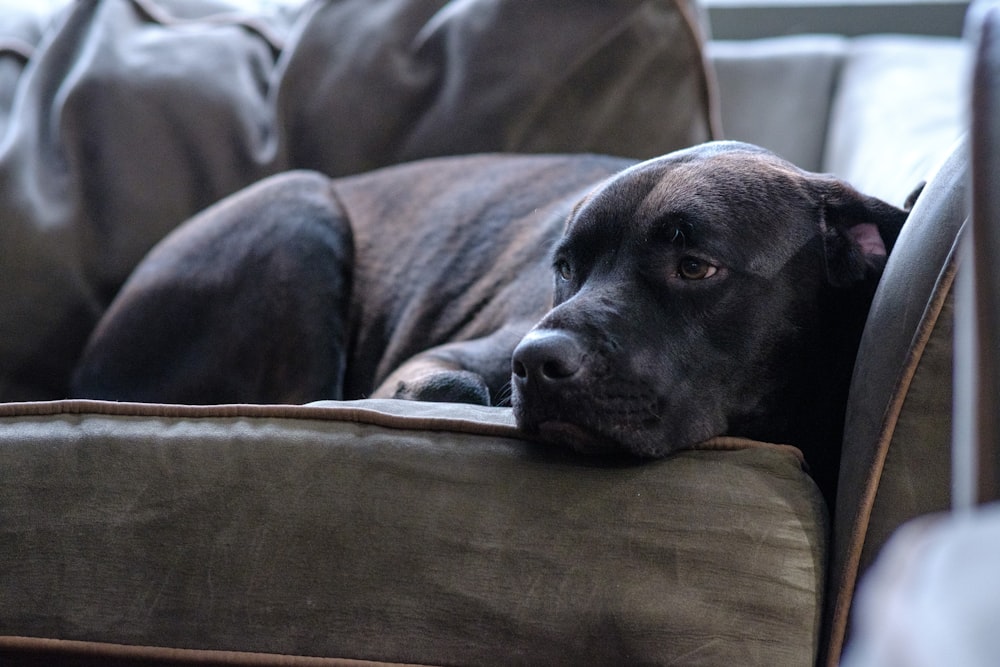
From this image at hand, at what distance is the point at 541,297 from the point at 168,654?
42.9 inches

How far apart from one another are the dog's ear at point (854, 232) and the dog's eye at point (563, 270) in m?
0.43

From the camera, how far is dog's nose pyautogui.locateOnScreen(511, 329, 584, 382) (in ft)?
4.79

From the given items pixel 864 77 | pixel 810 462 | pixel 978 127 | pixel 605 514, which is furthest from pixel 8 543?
pixel 864 77

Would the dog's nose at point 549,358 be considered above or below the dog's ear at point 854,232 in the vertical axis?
below

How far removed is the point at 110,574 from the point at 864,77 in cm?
258

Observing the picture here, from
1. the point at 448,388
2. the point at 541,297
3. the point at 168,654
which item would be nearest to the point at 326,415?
the point at 168,654

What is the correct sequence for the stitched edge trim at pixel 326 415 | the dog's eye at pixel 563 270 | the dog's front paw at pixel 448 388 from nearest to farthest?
the stitched edge trim at pixel 326 415, the dog's eye at pixel 563 270, the dog's front paw at pixel 448 388

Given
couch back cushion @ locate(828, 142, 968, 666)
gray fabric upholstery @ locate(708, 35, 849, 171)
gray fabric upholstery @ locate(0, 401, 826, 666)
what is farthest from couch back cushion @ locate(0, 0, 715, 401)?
couch back cushion @ locate(828, 142, 968, 666)

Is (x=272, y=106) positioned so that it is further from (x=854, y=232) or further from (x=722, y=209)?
(x=854, y=232)

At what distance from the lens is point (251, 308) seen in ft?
7.93

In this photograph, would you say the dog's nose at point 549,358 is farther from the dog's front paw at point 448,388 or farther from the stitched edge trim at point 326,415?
the dog's front paw at point 448,388

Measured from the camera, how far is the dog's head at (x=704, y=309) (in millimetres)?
1464

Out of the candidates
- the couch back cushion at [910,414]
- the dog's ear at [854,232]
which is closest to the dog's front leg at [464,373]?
the dog's ear at [854,232]

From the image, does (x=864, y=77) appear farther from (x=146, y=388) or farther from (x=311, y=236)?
(x=146, y=388)
